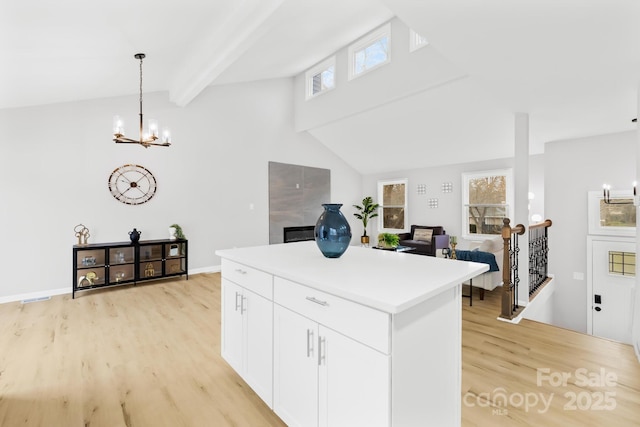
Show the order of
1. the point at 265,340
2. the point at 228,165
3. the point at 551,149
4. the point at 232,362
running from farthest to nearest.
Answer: the point at 228,165 → the point at 551,149 → the point at 232,362 → the point at 265,340

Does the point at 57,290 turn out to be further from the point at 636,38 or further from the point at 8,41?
the point at 636,38

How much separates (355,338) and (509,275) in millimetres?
2886

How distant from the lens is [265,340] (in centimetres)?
166

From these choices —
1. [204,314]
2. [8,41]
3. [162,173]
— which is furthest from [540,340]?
[162,173]

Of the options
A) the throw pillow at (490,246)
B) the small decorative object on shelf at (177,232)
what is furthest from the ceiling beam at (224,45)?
the throw pillow at (490,246)

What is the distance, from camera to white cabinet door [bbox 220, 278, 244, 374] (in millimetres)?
1930

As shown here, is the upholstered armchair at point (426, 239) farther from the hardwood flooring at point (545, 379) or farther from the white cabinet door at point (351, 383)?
the white cabinet door at point (351, 383)

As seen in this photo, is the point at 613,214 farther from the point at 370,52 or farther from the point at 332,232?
the point at 332,232

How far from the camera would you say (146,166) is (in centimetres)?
484

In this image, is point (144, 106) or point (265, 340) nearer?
point (265, 340)

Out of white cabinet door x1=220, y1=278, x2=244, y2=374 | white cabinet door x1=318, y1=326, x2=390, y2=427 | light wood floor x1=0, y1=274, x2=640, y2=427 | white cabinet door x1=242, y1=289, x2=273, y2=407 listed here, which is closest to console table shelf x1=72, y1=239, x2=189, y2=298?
light wood floor x1=0, y1=274, x2=640, y2=427

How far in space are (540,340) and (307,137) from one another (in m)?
5.81

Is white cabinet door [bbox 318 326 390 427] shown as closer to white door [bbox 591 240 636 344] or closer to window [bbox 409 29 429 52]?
window [bbox 409 29 429 52]

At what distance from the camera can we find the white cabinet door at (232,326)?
1930 millimetres
